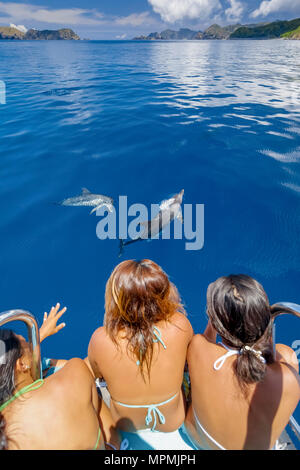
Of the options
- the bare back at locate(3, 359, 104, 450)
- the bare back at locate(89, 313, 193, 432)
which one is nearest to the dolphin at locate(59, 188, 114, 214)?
the bare back at locate(89, 313, 193, 432)

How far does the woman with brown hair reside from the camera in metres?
2.08

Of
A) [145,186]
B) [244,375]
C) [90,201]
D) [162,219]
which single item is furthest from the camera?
[145,186]

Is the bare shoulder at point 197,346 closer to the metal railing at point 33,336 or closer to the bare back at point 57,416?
the bare back at point 57,416

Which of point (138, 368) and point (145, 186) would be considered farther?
point (145, 186)

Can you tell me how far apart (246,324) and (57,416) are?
4.87 feet

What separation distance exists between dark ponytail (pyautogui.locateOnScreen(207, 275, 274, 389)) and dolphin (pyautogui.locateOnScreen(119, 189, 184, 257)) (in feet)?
12.3

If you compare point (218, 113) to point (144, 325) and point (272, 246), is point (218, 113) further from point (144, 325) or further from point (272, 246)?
point (144, 325)

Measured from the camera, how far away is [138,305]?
2086mm

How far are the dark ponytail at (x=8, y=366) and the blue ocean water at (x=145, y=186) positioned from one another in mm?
2383

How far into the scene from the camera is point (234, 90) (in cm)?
1675

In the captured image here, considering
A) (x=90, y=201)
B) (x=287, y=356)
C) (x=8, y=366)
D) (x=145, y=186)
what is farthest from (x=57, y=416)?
(x=145, y=186)

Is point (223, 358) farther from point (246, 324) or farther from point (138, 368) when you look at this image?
point (138, 368)

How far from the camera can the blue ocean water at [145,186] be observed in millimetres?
4844

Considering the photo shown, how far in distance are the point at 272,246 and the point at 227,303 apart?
4.16m
